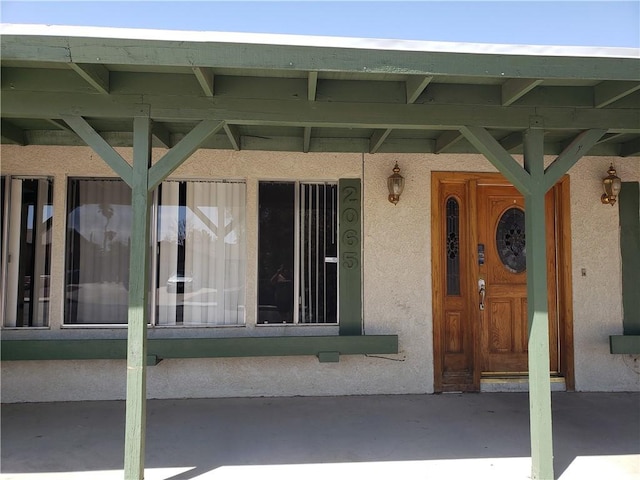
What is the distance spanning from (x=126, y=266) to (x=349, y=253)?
238 centimetres

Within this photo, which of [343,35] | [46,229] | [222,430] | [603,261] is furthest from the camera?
[603,261]

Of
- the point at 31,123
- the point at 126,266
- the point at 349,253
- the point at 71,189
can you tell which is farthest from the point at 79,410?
the point at 349,253

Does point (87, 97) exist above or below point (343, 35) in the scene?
below

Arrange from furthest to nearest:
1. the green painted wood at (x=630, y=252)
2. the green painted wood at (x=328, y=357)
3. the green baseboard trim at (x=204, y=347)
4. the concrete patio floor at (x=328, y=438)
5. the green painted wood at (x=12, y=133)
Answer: the green painted wood at (x=630, y=252) < the green painted wood at (x=328, y=357) < the green baseboard trim at (x=204, y=347) < the green painted wood at (x=12, y=133) < the concrete patio floor at (x=328, y=438)

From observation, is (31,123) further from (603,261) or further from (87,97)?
(603,261)

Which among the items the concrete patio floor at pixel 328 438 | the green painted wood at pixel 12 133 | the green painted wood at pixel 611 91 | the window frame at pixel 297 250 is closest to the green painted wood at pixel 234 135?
the window frame at pixel 297 250

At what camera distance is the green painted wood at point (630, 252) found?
5.18m

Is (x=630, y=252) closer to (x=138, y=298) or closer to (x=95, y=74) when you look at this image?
(x=138, y=298)

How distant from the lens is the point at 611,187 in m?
5.12

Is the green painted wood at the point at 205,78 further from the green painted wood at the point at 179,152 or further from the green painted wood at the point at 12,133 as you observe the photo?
the green painted wood at the point at 12,133

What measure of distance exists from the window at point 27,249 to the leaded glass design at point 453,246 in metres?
4.29

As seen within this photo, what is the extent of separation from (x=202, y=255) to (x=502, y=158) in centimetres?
318

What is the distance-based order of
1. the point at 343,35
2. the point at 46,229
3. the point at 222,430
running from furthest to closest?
the point at 46,229
the point at 222,430
the point at 343,35

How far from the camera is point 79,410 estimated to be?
451 centimetres
